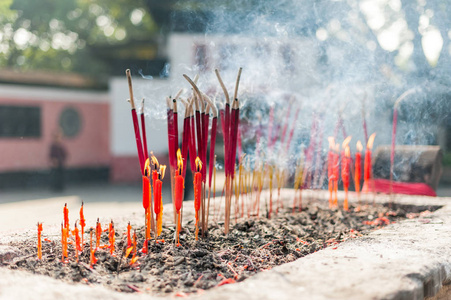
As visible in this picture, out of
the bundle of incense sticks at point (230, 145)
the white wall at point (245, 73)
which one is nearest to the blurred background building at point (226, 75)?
the white wall at point (245, 73)

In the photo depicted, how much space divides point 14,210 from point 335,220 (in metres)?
6.06

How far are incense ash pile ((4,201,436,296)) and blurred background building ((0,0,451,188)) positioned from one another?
1.56 m

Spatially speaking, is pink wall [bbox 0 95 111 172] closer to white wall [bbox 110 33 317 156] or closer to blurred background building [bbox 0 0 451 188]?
blurred background building [bbox 0 0 451 188]

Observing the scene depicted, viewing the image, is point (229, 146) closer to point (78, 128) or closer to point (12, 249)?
point (12, 249)

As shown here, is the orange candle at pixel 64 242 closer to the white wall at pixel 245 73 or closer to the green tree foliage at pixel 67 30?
the white wall at pixel 245 73

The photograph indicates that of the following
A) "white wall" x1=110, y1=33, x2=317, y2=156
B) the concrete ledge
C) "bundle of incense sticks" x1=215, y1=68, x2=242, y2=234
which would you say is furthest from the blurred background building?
the concrete ledge

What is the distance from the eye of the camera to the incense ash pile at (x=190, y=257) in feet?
7.45

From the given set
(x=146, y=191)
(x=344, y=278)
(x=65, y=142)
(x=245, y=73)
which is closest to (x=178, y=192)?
(x=146, y=191)

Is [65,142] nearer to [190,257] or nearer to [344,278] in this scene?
[190,257]

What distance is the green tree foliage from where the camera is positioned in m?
18.4

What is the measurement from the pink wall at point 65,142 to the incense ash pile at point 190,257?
31.2ft

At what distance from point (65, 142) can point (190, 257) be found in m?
11.2

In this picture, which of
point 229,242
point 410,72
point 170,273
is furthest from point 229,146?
point 410,72

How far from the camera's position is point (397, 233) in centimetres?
318
